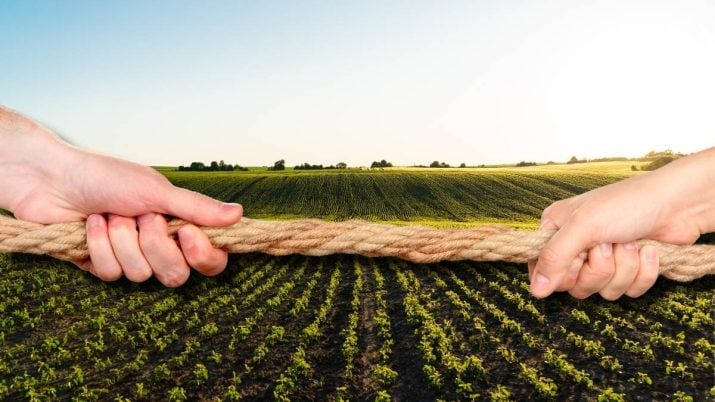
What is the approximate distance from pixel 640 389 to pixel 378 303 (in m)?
5.43

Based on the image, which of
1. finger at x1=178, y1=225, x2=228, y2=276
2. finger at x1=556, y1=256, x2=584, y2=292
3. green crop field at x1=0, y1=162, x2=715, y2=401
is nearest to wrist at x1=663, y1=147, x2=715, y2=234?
finger at x1=556, y1=256, x2=584, y2=292

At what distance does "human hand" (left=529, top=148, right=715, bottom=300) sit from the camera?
1821 mm

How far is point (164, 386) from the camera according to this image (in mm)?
7355

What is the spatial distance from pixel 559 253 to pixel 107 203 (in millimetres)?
1703

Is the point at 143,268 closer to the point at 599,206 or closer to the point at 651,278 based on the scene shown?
the point at 599,206

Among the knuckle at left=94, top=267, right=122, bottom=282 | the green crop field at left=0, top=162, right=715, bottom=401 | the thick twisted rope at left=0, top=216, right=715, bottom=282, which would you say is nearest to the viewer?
the thick twisted rope at left=0, top=216, right=715, bottom=282

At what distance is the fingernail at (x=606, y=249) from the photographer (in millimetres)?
1954

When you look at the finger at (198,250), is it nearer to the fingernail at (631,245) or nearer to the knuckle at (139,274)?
the knuckle at (139,274)

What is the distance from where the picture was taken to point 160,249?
6.32 feet

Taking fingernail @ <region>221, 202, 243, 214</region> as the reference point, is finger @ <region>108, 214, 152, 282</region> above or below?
below

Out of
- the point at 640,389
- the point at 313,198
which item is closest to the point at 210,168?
the point at 313,198

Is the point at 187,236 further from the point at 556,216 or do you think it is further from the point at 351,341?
the point at 351,341

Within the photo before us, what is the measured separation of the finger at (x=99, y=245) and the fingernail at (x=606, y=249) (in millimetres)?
1877

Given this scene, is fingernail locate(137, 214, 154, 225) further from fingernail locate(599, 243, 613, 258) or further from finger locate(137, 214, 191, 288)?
fingernail locate(599, 243, 613, 258)
